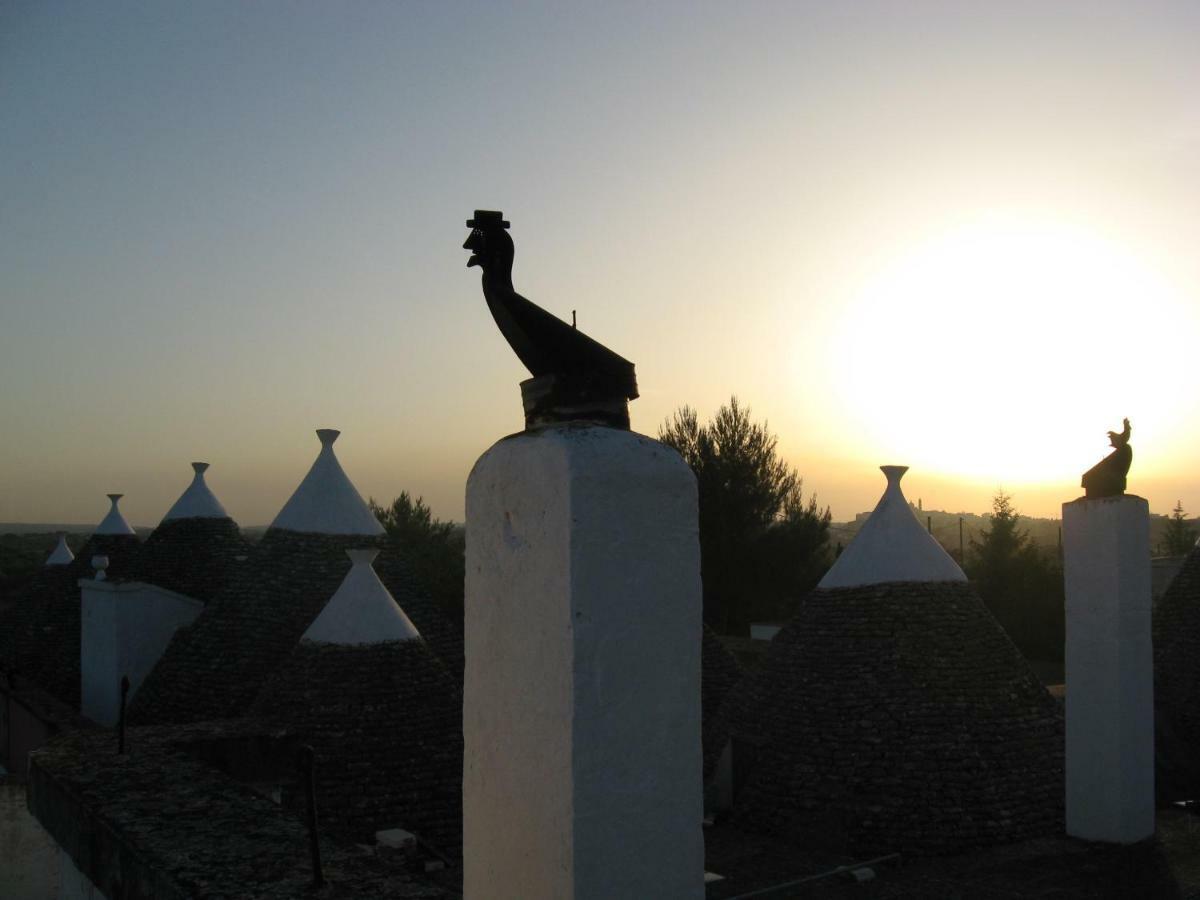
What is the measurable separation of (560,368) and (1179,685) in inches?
413

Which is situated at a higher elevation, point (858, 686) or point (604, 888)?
point (604, 888)

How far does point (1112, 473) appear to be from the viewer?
26.8ft

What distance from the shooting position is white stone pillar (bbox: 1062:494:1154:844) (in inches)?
314

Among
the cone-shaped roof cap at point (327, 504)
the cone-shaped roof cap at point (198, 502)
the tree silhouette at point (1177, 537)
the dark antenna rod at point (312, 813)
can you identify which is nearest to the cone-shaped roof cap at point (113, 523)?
the cone-shaped roof cap at point (198, 502)

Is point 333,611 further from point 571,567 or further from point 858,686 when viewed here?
point 571,567

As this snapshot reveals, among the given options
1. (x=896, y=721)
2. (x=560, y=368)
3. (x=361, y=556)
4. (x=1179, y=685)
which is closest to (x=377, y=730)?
(x=361, y=556)

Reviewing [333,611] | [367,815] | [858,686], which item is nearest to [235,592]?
[333,611]

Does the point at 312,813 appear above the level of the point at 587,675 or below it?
below

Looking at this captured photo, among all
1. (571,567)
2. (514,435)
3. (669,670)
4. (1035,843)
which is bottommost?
(1035,843)

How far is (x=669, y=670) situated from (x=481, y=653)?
0.49m

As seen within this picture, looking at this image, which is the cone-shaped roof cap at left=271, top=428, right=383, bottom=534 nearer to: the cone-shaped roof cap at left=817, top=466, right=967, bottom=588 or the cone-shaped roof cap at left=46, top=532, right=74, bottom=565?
the cone-shaped roof cap at left=817, top=466, right=967, bottom=588

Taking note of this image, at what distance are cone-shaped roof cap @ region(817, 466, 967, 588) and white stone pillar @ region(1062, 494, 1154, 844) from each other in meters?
1.47

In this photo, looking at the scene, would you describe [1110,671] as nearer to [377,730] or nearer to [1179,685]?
[1179,685]

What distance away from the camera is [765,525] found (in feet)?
87.6
